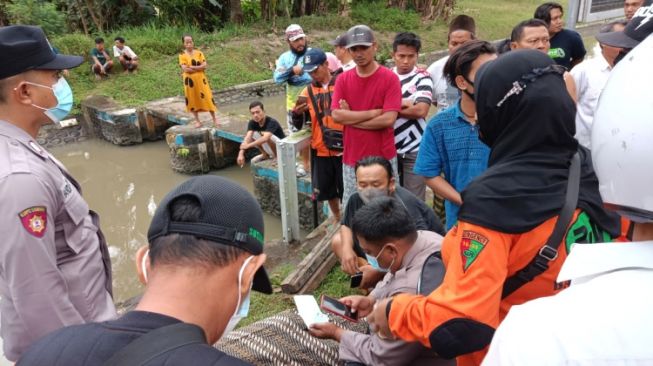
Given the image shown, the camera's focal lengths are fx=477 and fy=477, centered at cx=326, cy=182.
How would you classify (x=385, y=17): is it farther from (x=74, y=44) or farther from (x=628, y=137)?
(x=628, y=137)

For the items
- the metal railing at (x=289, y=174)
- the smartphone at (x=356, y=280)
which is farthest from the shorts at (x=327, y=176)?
the smartphone at (x=356, y=280)

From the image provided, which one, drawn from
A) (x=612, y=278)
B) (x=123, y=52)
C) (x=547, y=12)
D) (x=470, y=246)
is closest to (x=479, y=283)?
(x=470, y=246)

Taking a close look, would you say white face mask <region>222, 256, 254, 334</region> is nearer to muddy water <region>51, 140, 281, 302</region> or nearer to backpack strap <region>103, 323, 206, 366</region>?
backpack strap <region>103, 323, 206, 366</region>

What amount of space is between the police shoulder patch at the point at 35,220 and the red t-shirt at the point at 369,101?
2.43 meters

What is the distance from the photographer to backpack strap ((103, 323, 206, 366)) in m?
0.86

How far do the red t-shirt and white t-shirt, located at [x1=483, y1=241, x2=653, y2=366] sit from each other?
2.88 metres

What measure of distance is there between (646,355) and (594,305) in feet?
0.28

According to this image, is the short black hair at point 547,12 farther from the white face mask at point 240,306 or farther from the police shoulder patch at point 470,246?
the white face mask at point 240,306

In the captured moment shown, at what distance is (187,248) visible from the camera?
107cm

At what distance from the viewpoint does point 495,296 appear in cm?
132

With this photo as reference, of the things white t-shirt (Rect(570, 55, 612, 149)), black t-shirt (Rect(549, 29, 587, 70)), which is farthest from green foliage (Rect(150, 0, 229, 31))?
white t-shirt (Rect(570, 55, 612, 149))

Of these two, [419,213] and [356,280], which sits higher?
[419,213]

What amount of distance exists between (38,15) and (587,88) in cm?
1392

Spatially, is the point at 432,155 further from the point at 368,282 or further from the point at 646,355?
the point at 646,355
